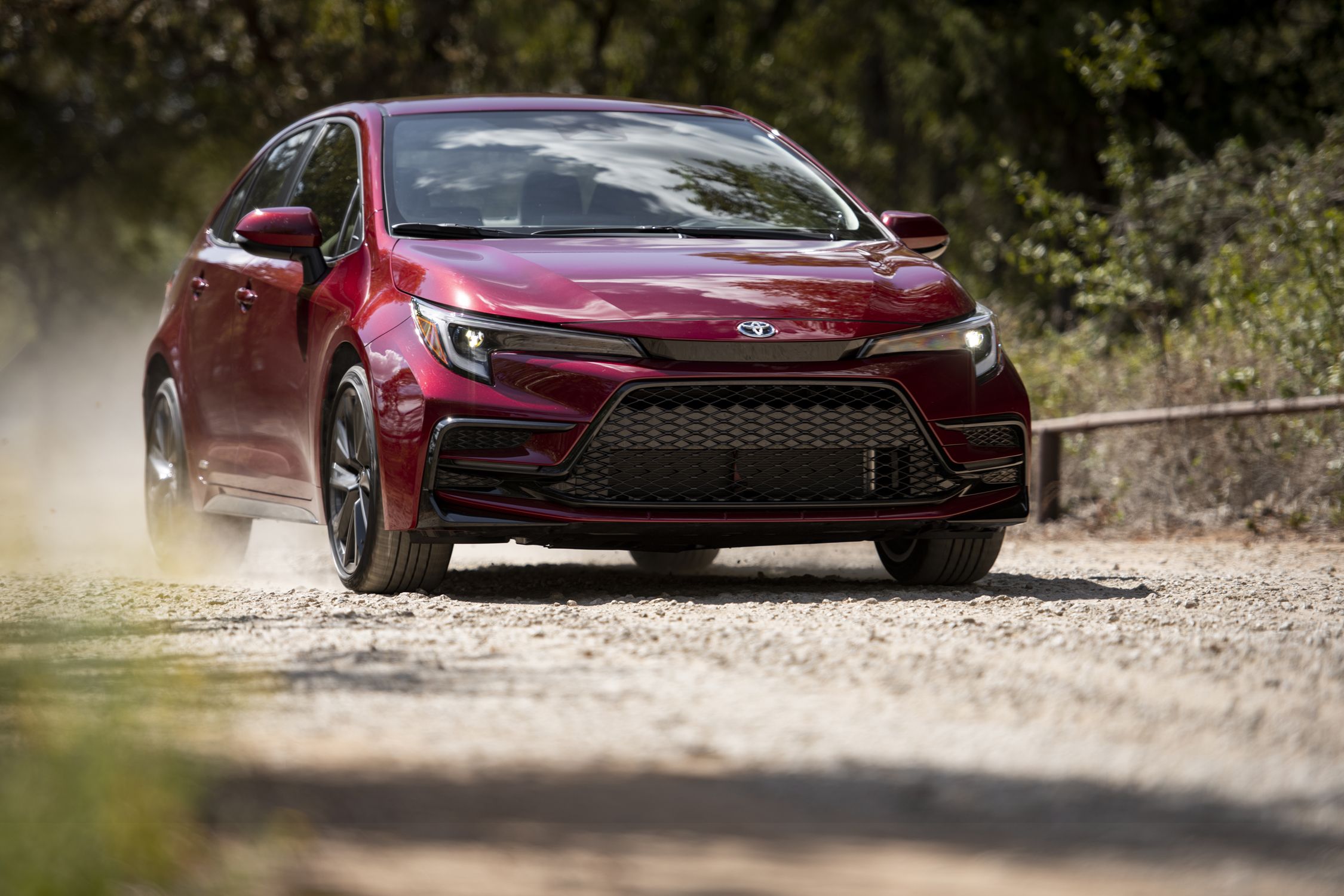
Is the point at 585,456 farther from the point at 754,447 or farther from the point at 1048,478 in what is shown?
the point at 1048,478

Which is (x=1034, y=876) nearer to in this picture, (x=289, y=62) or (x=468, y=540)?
(x=468, y=540)

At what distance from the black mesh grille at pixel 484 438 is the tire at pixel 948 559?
1.57 m

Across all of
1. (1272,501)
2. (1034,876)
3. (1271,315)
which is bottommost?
(1272,501)

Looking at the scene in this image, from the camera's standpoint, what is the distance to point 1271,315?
1094cm

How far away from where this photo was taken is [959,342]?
643cm

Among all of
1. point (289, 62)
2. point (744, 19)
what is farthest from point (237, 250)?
point (744, 19)

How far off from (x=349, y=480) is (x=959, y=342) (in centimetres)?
214

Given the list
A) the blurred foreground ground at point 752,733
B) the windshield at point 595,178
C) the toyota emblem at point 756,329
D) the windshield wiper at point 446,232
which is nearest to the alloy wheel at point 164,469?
the blurred foreground ground at point 752,733

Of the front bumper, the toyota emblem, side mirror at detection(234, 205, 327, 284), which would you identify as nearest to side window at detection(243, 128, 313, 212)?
side mirror at detection(234, 205, 327, 284)

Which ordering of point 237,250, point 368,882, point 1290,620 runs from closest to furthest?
point 368,882, point 1290,620, point 237,250

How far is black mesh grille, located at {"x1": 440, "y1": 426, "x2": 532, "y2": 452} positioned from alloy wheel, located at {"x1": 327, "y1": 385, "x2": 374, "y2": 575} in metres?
0.41

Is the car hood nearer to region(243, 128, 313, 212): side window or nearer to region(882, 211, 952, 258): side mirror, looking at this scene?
region(882, 211, 952, 258): side mirror

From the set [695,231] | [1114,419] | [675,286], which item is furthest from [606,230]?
[1114,419]

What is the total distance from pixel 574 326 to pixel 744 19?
2378 centimetres
